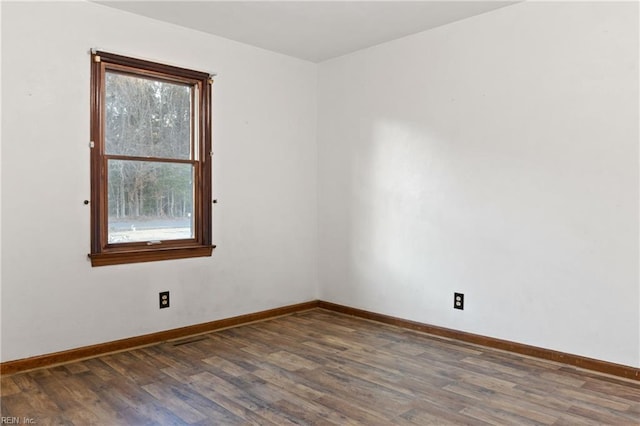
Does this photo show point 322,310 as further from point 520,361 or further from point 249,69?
point 249,69

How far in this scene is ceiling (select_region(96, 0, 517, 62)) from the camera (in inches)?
134

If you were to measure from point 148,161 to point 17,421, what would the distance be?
1.97 meters

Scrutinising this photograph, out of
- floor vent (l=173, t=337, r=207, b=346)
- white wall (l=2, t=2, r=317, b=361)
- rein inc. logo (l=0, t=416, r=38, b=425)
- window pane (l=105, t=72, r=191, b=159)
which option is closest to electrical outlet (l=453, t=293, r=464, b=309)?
white wall (l=2, t=2, r=317, b=361)

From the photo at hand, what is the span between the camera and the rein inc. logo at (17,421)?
7.73 feet

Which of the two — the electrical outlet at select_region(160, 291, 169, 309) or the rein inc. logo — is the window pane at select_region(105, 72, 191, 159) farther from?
the rein inc. logo

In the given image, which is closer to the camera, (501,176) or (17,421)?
(17,421)

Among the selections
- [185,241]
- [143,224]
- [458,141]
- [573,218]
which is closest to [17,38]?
[143,224]

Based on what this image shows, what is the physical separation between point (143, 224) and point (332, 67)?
242 cm

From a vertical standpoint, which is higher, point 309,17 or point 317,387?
point 309,17

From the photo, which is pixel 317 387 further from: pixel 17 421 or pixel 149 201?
pixel 149 201

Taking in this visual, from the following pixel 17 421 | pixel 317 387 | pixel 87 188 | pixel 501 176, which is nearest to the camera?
pixel 17 421

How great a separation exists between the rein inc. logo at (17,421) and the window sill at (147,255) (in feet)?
3.93

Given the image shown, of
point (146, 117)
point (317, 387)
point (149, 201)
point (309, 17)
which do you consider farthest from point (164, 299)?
point (309, 17)

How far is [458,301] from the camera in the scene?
3.79 meters
